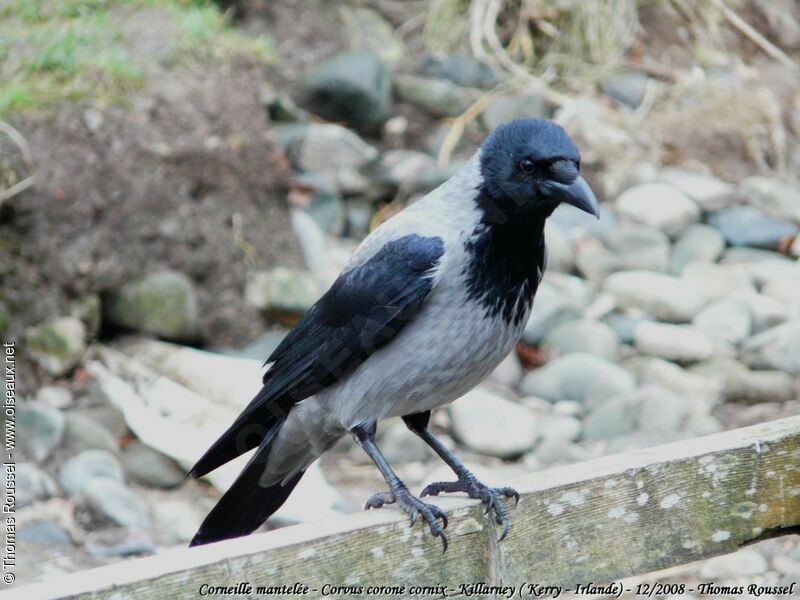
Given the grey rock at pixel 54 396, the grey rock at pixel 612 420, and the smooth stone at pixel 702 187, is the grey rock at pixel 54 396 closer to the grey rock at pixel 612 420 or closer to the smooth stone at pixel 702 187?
the grey rock at pixel 612 420

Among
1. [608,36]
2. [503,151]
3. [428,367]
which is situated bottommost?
[608,36]

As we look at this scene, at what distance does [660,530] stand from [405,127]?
608 centimetres

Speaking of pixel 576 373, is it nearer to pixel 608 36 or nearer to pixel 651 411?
pixel 651 411

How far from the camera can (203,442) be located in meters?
5.36

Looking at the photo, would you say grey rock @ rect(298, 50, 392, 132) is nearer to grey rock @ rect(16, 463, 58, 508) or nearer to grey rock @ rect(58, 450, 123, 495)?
grey rock @ rect(58, 450, 123, 495)

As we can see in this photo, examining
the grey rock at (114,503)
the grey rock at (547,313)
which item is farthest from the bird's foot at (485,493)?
the grey rock at (547,313)

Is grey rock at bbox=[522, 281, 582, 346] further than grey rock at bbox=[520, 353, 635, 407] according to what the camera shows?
Yes

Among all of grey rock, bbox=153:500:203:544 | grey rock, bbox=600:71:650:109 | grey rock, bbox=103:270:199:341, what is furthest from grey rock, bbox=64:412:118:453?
grey rock, bbox=600:71:650:109

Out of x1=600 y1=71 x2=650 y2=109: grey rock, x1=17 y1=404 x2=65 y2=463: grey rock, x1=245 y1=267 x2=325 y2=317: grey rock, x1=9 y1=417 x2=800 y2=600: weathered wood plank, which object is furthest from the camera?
x1=600 y1=71 x2=650 y2=109: grey rock

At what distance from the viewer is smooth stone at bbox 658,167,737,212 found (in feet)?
26.0

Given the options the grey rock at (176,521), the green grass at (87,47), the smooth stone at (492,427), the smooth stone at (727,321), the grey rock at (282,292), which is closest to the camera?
the grey rock at (176,521)

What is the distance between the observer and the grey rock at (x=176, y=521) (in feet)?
16.2

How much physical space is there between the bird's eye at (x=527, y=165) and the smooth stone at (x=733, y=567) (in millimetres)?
2252

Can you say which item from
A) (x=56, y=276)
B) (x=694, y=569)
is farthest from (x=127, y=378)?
(x=694, y=569)
